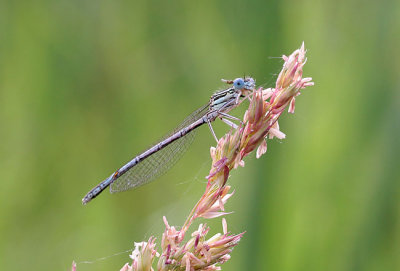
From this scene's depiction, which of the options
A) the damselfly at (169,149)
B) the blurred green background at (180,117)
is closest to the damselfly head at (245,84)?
the damselfly at (169,149)

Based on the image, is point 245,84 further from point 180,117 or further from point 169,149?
point 180,117

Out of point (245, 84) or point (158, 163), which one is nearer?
point (245, 84)

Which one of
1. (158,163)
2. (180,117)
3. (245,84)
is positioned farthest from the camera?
(180,117)

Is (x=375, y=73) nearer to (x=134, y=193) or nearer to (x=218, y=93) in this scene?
(x=218, y=93)

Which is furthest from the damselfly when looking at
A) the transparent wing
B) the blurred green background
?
the blurred green background

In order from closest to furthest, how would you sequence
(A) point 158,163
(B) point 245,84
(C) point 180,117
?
(B) point 245,84 → (A) point 158,163 → (C) point 180,117

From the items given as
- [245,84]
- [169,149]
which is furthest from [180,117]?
[245,84]

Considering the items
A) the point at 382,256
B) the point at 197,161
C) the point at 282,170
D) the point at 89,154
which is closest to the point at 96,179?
the point at 89,154
